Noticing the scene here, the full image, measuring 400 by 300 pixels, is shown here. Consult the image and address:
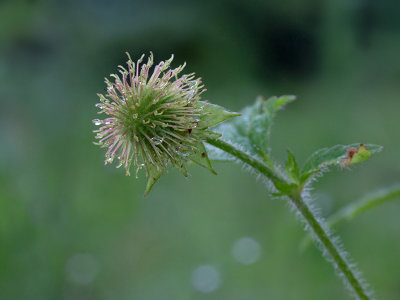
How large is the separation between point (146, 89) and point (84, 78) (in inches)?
263

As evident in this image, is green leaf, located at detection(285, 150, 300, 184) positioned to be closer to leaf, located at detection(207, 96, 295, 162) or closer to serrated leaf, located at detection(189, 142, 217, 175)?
leaf, located at detection(207, 96, 295, 162)

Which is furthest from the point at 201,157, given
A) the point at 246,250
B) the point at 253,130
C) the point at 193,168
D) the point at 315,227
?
the point at 193,168

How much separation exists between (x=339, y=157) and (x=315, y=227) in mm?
239

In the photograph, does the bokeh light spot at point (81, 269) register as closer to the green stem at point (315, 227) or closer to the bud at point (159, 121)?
the bud at point (159, 121)

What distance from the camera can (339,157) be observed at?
1590 millimetres

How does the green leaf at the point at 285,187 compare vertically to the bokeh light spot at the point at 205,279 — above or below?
below

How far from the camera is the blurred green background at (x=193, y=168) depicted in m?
4.10

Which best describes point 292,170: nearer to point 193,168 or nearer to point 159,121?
point 159,121

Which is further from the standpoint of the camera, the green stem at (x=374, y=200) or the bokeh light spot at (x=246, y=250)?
the bokeh light spot at (x=246, y=250)

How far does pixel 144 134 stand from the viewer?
1620 mm

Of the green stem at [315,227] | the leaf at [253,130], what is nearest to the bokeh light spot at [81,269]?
the leaf at [253,130]

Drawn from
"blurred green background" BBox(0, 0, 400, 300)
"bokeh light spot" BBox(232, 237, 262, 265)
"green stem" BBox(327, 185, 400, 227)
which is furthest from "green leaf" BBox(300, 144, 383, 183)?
"bokeh light spot" BBox(232, 237, 262, 265)

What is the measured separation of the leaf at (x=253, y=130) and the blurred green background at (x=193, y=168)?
53.3 inches

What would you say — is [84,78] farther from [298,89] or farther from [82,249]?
[82,249]
